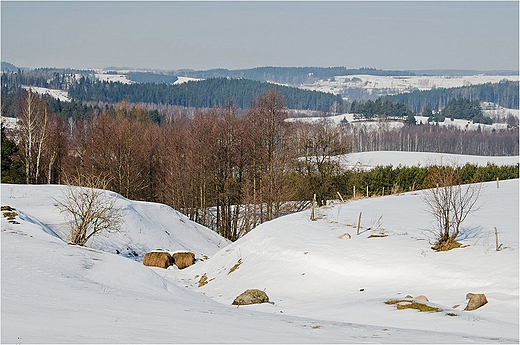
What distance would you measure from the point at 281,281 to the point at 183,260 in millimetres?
10111

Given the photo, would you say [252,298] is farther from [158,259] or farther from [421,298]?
[158,259]

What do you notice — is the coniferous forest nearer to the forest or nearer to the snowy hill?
the forest

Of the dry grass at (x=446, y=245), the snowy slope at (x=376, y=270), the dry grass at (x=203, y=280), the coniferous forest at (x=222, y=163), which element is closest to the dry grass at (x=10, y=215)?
the snowy slope at (x=376, y=270)

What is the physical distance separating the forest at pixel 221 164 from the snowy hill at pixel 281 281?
930 centimetres

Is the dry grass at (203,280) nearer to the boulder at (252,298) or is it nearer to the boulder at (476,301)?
the boulder at (252,298)

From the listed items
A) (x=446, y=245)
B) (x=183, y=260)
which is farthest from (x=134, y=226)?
(x=446, y=245)

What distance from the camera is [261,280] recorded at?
2352 centimetres

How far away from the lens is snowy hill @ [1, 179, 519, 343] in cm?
1023

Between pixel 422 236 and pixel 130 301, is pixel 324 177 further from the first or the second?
pixel 130 301

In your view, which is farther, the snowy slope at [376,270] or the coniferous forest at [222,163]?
the coniferous forest at [222,163]

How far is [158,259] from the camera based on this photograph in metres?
31.2

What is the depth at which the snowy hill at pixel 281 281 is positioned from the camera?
33.6ft

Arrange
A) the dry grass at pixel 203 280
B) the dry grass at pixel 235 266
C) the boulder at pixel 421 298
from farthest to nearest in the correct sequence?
the dry grass at pixel 235 266
the dry grass at pixel 203 280
the boulder at pixel 421 298

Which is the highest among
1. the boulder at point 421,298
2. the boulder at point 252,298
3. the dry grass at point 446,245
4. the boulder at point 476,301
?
the dry grass at point 446,245
